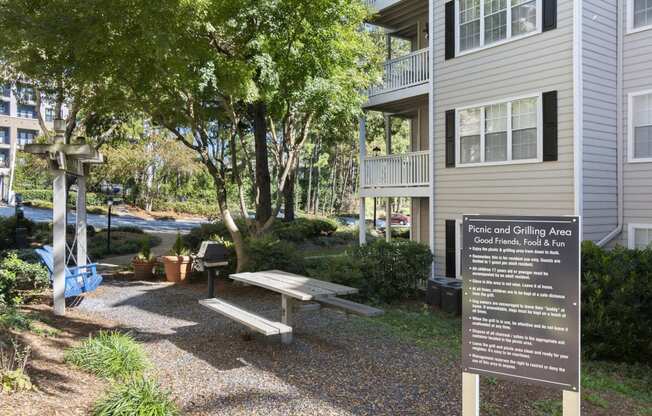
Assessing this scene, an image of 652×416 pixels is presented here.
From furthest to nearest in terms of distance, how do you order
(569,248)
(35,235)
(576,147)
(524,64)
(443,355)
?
(35,235) → (524,64) → (576,147) → (443,355) → (569,248)

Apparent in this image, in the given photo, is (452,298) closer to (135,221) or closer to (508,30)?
(508,30)

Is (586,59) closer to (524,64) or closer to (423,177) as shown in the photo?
(524,64)

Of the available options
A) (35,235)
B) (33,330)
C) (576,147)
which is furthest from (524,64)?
(35,235)

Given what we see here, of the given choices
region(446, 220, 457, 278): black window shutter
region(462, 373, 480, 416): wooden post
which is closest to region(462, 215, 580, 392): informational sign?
region(462, 373, 480, 416): wooden post

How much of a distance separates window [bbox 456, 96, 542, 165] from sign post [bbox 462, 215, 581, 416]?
7.34m

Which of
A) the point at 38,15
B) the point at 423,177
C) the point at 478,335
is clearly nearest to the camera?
the point at 478,335

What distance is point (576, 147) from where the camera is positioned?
9414mm

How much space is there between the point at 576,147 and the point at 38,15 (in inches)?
372

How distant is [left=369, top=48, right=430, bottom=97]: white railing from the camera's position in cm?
1315

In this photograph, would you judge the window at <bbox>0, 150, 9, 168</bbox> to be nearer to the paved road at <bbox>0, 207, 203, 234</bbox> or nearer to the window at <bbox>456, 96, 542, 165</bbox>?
the paved road at <bbox>0, 207, 203, 234</bbox>

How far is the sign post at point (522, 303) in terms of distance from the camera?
320 centimetres

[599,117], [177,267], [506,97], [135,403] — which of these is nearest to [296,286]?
[135,403]

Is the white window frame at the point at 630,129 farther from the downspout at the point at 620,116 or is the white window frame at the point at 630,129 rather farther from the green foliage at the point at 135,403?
the green foliage at the point at 135,403

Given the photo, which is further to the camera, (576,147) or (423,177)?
(423,177)
